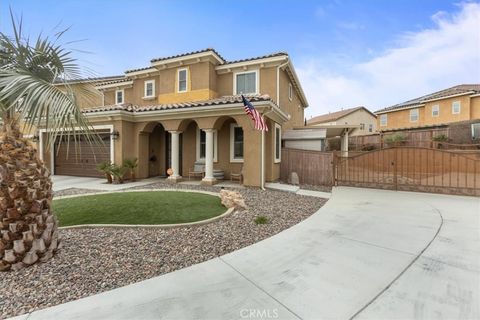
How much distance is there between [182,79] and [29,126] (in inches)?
458

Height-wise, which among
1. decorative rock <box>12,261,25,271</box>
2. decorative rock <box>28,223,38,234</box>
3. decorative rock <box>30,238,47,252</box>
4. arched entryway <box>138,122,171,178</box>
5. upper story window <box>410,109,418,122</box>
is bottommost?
decorative rock <box>12,261,25,271</box>

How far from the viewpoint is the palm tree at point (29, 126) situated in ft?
8.79

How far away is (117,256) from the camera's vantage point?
3.84 meters

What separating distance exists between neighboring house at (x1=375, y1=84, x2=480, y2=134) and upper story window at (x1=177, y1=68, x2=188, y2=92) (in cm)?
2400

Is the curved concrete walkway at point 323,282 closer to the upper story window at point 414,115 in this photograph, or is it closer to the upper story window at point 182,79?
the upper story window at point 182,79

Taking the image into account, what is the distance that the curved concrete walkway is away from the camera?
2506mm

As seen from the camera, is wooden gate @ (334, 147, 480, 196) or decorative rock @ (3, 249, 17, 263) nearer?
decorative rock @ (3, 249, 17, 263)

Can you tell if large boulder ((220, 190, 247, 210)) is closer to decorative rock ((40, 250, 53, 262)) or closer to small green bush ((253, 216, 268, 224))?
small green bush ((253, 216, 268, 224))

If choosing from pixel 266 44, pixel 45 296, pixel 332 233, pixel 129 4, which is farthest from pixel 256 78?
pixel 45 296

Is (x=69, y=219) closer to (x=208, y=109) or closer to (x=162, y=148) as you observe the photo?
(x=208, y=109)

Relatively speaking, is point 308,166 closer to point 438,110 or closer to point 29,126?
point 29,126

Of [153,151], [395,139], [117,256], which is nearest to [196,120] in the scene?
[153,151]

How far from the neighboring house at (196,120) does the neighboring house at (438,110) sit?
20.6m

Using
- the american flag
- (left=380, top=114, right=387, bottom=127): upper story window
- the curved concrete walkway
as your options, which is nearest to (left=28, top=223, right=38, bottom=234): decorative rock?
the curved concrete walkway
